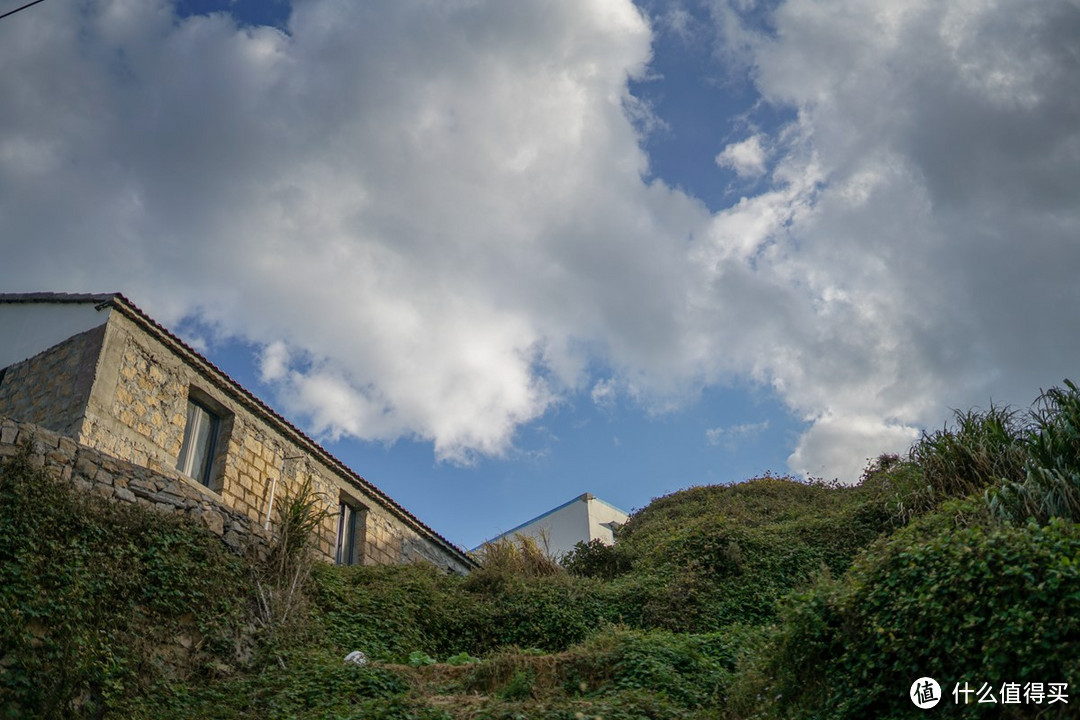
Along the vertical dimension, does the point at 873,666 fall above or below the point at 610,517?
below

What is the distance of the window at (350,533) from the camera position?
53.5ft

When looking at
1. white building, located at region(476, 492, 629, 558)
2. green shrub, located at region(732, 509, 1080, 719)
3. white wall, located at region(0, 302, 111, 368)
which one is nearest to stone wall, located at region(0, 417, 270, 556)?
white wall, located at region(0, 302, 111, 368)

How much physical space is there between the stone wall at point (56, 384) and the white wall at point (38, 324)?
0.17 metres

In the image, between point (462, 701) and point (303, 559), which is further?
point (303, 559)

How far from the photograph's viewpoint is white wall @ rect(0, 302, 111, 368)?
12761 mm

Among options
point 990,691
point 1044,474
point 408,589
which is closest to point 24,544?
point 408,589

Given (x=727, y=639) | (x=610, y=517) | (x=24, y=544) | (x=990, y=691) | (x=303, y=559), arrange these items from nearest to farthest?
(x=990, y=691)
(x=24, y=544)
(x=727, y=639)
(x=303, y=559)
(x=610, y=517)

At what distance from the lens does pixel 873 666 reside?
21.3 feet

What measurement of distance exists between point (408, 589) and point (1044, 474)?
8.35m

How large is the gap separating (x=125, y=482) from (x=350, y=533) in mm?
6974

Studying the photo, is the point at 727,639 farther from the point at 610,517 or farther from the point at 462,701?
the point at 610,517

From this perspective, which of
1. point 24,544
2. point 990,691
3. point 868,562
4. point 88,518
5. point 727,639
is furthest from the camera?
point 727,639

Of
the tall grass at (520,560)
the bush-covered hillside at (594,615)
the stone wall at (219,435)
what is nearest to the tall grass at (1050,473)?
the bush-covered hillside at (594,615)

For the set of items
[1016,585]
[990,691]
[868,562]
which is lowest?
[990,691]
